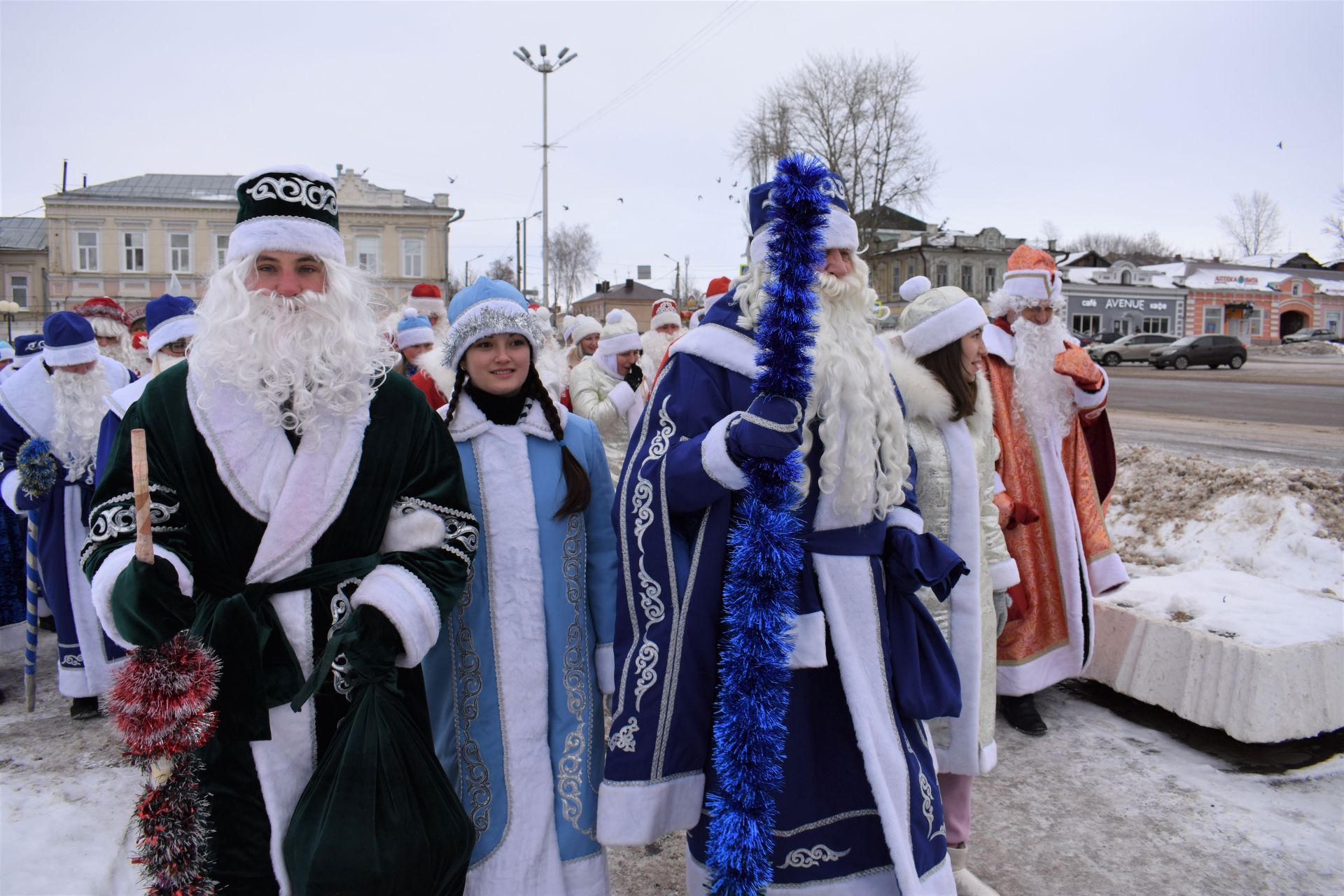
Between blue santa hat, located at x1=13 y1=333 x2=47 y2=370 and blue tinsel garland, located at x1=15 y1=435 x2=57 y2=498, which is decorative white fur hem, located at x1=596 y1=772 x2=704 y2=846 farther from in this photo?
blue santa hat, located at x1=13 y1=333 x2=47 y2=370

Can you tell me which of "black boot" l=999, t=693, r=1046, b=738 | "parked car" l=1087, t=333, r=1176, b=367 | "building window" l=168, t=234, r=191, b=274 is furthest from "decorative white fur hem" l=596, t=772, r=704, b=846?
"building window" l=168, t=234, r=191, b=274

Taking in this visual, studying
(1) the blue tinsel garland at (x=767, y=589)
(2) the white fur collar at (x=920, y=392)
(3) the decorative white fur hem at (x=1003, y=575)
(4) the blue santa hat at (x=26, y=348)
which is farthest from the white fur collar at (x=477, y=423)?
(4) the blue santa hat at (x=26, y=348)

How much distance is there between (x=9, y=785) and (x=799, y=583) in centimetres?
390

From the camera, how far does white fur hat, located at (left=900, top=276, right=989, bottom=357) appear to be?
307 cm

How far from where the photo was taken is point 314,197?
2.12 meters

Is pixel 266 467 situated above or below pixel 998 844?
above

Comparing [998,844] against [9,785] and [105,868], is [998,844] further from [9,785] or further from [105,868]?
[9,785]

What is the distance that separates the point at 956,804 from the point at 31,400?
5212 millimetres

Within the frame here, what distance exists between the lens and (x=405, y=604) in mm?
1917

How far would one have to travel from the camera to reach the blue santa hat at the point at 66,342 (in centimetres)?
485

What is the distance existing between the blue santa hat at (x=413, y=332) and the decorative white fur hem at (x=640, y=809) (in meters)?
4.68

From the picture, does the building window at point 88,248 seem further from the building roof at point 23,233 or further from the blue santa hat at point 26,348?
the blue santa hat at point 26,348

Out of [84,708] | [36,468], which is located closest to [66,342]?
[36,468]

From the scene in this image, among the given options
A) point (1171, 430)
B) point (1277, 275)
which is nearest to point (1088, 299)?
point (1277, 275)
